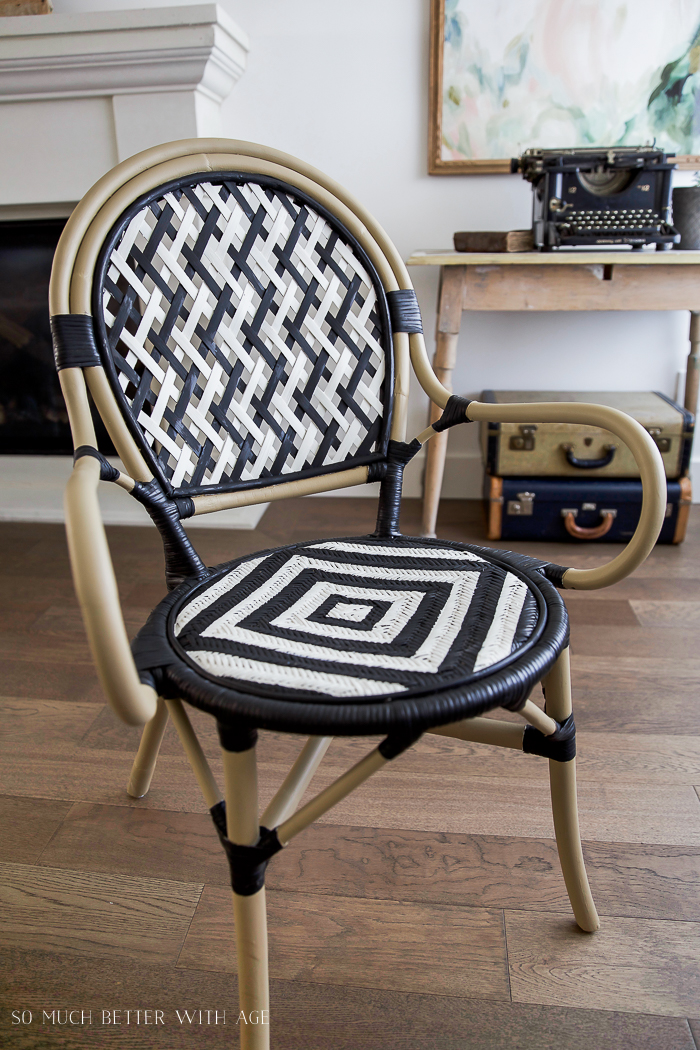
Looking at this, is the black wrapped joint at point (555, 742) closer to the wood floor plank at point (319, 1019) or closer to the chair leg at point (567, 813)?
the chair leg at point (567, 813)

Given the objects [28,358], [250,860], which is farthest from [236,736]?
[28,358]

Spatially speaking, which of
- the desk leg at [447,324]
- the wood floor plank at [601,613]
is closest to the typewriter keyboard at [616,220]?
the desk leg at [447,324]

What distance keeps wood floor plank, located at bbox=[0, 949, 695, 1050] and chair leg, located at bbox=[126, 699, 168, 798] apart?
0.86 feet

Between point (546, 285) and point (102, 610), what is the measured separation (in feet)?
4.82

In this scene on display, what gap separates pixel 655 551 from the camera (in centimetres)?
185

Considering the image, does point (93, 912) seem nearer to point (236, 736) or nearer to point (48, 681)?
point (236, 736)

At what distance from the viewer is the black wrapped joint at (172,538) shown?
81 cm

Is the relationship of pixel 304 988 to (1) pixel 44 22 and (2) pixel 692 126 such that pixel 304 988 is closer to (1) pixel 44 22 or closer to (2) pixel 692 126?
(1) pixel 44 22

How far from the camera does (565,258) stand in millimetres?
1642

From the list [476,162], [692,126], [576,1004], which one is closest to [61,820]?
[576,1004]

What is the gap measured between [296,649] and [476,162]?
173cm

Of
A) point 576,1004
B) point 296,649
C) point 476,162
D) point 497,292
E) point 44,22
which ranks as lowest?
point 576,1004

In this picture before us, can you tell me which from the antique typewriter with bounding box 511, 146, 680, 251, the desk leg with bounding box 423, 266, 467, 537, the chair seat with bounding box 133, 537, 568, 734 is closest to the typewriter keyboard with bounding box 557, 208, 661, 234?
the antique typewriter with bounding box 511, 146, 680, 251

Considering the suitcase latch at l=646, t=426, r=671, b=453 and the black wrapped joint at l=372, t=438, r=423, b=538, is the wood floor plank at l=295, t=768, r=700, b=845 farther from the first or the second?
the suitcase latch at l=646, t=426, r=671, b=453
